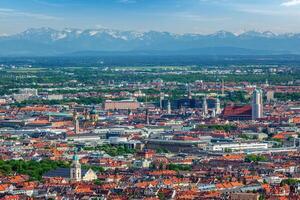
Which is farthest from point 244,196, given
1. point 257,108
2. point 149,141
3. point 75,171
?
point 257,108

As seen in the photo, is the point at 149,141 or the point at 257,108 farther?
the point at 257,108

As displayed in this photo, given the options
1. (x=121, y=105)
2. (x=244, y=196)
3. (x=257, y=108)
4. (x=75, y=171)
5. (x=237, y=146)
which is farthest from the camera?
(x=121, y=105)

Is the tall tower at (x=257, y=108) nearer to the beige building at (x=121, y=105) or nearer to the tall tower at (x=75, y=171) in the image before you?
the beige building at (x=121, y=105)

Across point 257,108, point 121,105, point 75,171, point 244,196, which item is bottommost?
point 121,105

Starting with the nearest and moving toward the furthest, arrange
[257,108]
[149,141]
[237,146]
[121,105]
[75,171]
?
[75,171]
[237,146]
[149,141]
[257,108]
[121,105]

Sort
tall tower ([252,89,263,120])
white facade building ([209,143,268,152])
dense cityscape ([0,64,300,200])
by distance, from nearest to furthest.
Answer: dense cityscape ([0,64,300,200]) < white facade building ([209,143,268,152]) < tall tower ([252,89,263,120])

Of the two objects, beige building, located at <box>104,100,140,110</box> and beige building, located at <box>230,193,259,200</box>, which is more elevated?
beige building, located at <box>230,193,259,200</box>

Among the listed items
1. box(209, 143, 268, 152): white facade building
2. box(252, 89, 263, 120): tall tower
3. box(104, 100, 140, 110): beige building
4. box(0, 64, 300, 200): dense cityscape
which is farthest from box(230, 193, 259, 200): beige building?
box(104, 100, 140, 110): beige building

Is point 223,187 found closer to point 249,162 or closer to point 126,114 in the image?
point 249,162

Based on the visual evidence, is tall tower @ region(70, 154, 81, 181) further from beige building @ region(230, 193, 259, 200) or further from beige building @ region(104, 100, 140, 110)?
beige building @ region(104, 100, 140, 110)

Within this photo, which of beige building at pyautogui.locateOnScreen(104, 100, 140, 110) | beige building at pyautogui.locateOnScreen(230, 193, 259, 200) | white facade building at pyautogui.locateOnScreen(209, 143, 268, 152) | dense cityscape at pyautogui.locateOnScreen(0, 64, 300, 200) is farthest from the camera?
beige building at pyautogui.locateOnScreen(104, 100, 140, 110)

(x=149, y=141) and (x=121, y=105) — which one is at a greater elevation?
(x=149, y=141)

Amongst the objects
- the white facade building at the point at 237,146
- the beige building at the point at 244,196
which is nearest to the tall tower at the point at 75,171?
the beige building at the point at 244,196

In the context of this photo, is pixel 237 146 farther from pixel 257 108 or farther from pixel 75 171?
pixel 257 108
